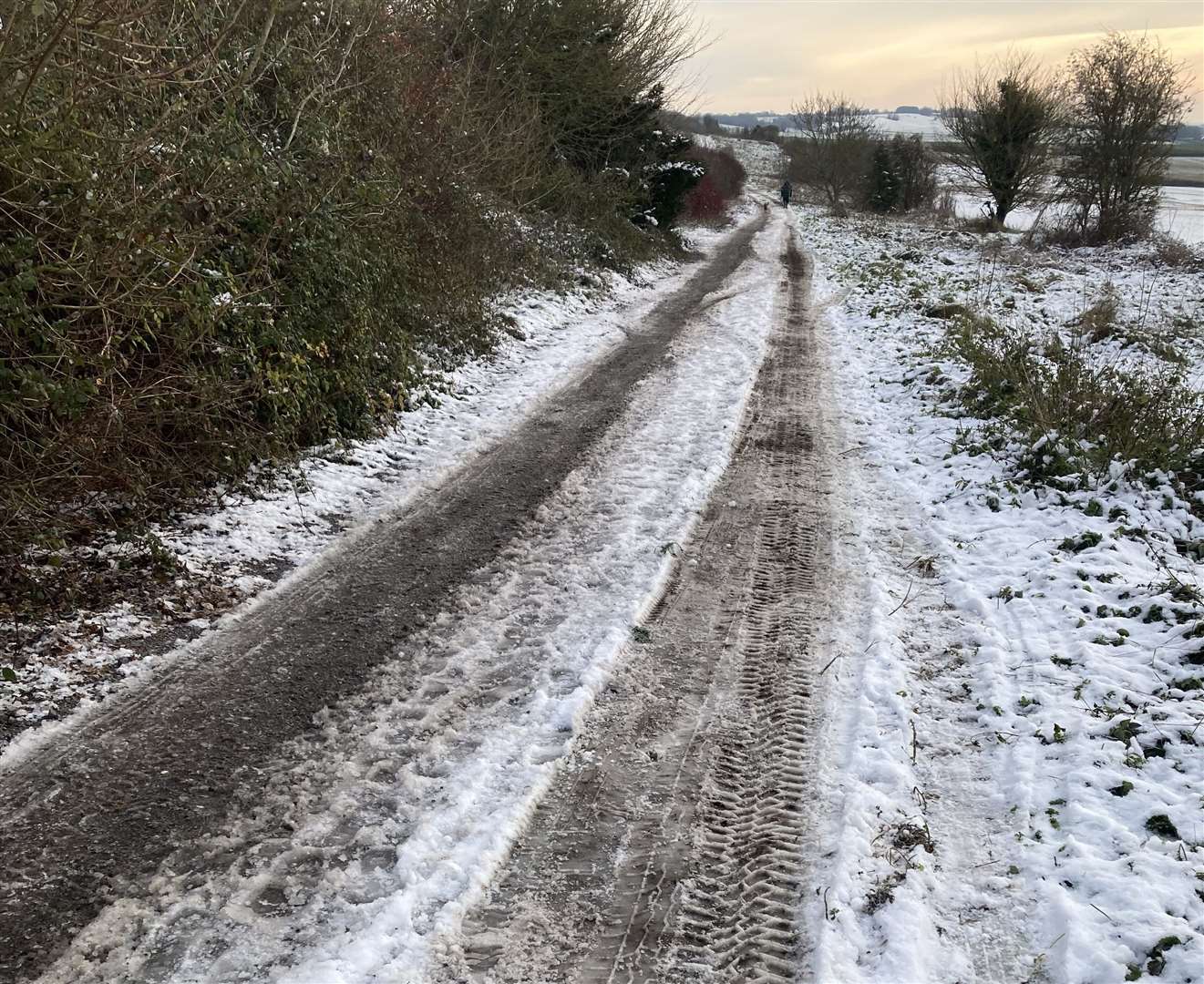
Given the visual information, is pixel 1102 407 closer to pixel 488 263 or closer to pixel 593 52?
pixel 488 263

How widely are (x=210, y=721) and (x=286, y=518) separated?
6.88ft

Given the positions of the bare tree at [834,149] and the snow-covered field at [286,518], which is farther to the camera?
the bare tree at [834,149]

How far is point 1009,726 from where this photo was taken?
133 inches

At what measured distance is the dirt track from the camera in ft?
8.15

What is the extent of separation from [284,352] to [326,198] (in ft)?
5.35

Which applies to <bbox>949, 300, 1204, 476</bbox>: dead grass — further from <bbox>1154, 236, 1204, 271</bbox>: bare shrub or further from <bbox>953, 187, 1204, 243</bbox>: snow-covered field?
<bbox>953, 187, 1204, 243</bbox>: snow-covered field

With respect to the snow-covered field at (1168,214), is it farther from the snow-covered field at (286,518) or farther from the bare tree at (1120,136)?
the snow-covered field at (286,518)

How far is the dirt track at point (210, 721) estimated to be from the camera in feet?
8.15

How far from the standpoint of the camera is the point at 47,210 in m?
3.91

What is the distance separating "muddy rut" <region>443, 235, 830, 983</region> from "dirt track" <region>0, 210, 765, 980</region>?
46.4 inches

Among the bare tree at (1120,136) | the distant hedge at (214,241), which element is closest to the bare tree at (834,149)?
the bare tree at (1120,136)

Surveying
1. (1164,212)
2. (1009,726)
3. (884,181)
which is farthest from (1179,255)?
(884,181)

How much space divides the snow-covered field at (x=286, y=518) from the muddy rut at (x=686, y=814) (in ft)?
7.09

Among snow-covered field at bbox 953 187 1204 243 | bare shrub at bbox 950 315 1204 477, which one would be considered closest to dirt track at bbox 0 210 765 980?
bare shrub at bbox 950 315 1204 477
